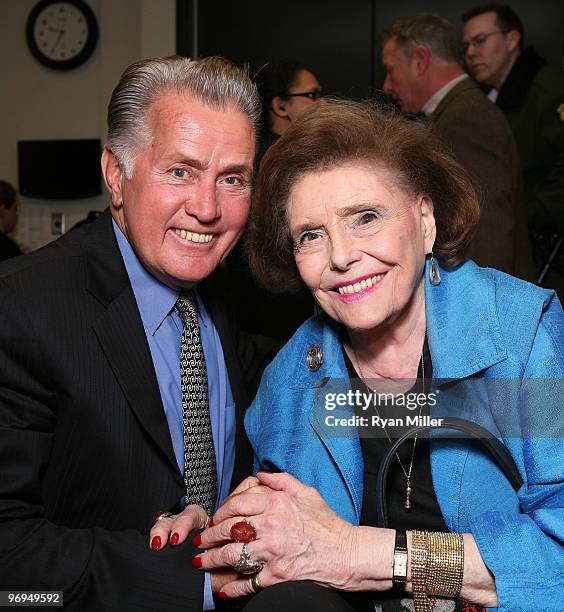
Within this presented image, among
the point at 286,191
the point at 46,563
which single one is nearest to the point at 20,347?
the point at 46,563

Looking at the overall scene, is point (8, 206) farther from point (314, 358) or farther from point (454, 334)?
point (454, 334)

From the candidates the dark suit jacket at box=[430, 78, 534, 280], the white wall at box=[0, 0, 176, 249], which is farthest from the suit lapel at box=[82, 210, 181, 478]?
the white wall at box=[0, 0, 176, 249]

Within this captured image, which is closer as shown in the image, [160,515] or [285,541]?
[285,541]

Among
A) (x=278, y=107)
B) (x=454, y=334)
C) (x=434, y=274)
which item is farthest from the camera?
(x=278, y=107)

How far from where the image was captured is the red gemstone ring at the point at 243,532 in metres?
1.56

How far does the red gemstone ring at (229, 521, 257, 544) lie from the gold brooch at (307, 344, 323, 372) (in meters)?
0.46

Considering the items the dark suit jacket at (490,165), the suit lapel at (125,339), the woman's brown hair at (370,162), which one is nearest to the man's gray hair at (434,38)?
the dark suit jacket at (490,165)

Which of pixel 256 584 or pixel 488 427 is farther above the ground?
pixel 488 427

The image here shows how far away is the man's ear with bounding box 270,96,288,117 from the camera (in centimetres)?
365

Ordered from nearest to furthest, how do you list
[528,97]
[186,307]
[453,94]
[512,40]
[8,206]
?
[186,307]
[453,94]
[528,97]
[512,40]
[8,206]

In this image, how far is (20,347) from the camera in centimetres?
161

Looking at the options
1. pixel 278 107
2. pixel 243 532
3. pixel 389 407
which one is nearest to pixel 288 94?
pixel 278 107

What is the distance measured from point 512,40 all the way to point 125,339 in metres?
3.14

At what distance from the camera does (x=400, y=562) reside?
1.53 meters
